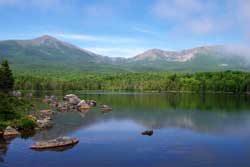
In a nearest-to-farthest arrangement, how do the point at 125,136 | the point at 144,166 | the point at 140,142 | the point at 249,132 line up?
the point at 144,166 < the point at 140,142 < the point at 125,136 < the point at 249,132

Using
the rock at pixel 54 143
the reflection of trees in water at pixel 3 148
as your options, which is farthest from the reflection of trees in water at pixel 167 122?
the rock at pixel 54 143

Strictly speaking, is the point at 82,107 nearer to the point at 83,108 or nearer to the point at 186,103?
the point at 83,108

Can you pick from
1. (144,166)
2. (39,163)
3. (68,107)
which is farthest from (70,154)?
(68,107)

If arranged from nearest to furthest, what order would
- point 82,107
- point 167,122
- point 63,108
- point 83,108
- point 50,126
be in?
point 50,126, point 167,122, point 63,108, point 83,108, point 82,107

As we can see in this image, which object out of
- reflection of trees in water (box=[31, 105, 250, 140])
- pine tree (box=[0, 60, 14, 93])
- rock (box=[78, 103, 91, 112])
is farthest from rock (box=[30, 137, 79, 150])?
pine tree (box=[0, 60, 14, 93])

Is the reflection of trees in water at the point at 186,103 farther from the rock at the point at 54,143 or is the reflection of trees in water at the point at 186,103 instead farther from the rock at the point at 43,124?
the rock at the point at 54,143

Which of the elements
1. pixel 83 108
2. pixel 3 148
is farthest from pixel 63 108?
pixel 3 148

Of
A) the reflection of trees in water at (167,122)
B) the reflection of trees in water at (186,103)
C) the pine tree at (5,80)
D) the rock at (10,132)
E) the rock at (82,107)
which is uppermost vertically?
the pine tree at (5,80)

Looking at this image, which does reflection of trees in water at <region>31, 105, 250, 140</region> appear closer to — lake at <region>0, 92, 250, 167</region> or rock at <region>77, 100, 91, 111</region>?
lake at <region>0, 92, 250, 167</region>

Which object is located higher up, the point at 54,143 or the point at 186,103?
the point at 54,143

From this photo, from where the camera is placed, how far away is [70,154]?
46.7 metres

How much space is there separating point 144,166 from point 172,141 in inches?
679

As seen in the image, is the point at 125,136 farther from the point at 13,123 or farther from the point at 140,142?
the point at 13,123

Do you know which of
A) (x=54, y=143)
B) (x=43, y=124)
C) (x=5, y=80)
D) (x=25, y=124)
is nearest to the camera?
(x=54, y=143)
